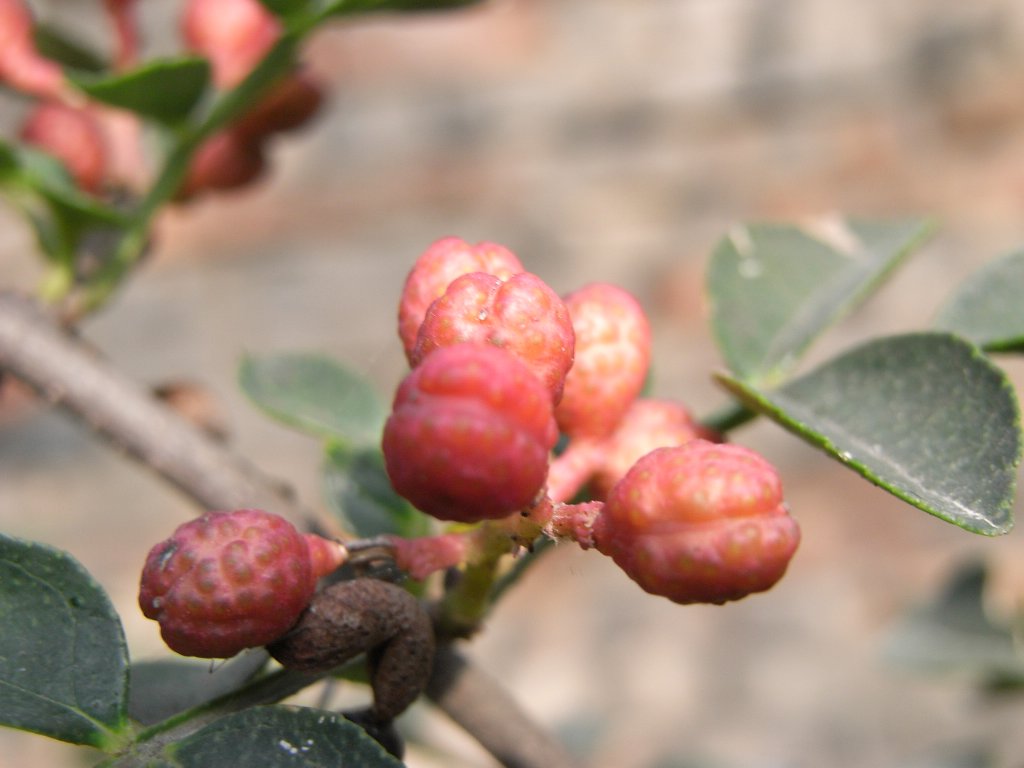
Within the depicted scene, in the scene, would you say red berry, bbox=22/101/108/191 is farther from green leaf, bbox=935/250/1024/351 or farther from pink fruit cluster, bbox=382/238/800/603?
green leaf, bbox=935/250/1024/351

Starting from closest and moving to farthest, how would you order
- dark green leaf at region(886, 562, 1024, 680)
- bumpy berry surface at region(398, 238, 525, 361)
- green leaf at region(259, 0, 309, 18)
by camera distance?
1. bumpy berry surface at region(398, 238, 525, 361)
2. green leaf at region(259, 0, 309, 18)
3. dark green leaf at region(886, 562, 1024, 680)

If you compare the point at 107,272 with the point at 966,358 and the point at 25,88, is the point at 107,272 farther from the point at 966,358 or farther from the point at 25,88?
the point at 966,358

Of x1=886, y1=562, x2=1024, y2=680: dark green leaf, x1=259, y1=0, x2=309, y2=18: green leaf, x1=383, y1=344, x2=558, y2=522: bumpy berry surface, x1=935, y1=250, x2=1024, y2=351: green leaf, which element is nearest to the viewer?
x1=383, y1=344, x2=558, y2=522: bumpy berry surface

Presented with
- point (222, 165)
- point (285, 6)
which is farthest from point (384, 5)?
point (222, 165)

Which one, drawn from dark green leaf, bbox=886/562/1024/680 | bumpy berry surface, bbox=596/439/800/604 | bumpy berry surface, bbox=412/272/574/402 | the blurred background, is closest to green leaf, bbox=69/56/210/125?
bumpy berry surface, bbox=412/272/574/402

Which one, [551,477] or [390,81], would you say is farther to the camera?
[390,81]

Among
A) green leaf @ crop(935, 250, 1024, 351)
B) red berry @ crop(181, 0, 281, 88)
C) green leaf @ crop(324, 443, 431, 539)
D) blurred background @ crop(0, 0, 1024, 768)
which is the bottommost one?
blurred background @ crop(0, 0, 1024, 768)

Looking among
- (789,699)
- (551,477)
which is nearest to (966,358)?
(551,477)
